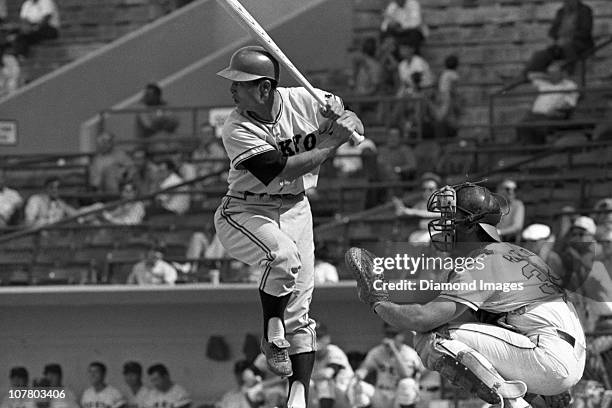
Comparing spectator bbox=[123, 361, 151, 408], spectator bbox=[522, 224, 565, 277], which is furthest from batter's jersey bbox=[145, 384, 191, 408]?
spectator bbox=[522, 224, 565, 277]

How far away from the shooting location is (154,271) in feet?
51.1

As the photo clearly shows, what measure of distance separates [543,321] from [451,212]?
68 cm

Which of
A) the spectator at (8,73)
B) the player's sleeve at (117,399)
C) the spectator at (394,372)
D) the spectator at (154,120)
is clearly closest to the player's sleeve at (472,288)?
the spectator at (394,372)

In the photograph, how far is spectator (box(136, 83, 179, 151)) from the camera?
18609 mm

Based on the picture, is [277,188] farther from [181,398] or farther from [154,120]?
[154,120]

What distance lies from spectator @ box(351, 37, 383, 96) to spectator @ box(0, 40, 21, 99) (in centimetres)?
503

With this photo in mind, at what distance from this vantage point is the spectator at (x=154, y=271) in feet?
51.0

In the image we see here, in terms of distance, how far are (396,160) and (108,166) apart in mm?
3530

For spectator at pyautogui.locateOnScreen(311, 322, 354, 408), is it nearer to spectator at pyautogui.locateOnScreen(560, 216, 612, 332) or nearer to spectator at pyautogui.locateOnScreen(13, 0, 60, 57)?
spectator at pyautogui.locateOnScreen(560, 216, 612, 332)

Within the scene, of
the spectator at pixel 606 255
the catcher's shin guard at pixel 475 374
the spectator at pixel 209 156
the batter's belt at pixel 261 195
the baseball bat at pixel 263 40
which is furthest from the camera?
the spectator at pixel 209 156

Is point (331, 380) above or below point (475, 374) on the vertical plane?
below

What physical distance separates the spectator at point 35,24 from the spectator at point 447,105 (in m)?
6.23

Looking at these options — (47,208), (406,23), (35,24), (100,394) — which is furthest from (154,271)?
Result: (35,24)

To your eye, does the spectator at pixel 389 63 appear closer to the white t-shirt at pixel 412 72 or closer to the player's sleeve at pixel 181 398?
the white t-shirt at pixel 412 72
